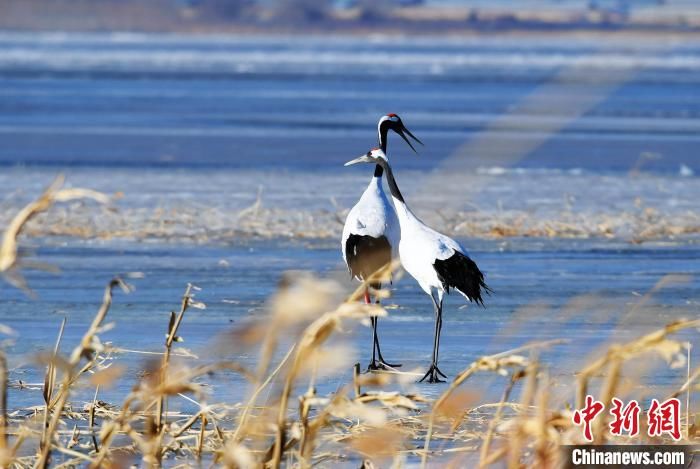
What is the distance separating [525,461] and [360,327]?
14.2 feet

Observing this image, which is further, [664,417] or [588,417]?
[664,417]

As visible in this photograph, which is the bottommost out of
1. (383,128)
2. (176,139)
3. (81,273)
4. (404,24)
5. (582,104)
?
(81,273)

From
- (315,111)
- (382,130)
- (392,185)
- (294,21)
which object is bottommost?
(392,185)

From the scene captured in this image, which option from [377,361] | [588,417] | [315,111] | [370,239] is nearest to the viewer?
[588,417]

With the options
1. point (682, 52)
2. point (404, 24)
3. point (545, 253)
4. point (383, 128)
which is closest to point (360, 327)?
point (383, 128)

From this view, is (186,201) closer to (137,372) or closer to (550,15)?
(137,372)

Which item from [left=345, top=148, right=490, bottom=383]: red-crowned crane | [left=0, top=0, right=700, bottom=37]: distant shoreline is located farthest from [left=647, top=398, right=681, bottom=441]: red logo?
[left=0, top=0, right=700, bottom=37]: distant shoreline

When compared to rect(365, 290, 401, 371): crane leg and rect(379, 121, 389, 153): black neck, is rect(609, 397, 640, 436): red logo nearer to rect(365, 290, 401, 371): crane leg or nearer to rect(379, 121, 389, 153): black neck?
rect(365, 290, 401, 371): crane leg

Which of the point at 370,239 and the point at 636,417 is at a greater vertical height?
the point at 370,239

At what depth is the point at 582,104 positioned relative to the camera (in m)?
38.6


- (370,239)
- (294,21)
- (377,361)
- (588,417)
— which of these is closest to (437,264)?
(370,239)

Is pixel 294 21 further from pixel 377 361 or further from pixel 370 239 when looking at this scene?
pixel 377 361

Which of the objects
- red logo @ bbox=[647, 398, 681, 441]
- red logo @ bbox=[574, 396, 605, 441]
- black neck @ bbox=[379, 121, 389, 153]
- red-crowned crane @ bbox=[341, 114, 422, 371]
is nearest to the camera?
red logo @ bbox=[574, 396, 605, 441]

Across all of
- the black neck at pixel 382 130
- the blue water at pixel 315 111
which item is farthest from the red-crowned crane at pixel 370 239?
the blue water at pixel 315 111
